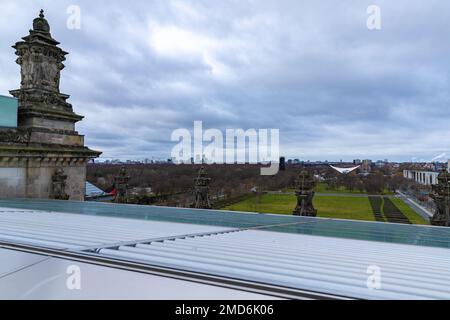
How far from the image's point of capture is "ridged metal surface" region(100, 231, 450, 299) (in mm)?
3777

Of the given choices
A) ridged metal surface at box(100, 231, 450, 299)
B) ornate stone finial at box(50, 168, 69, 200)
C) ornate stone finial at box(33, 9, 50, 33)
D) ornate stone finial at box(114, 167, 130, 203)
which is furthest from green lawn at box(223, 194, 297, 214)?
ridged metal surface at box(100, 231, 450, 299)

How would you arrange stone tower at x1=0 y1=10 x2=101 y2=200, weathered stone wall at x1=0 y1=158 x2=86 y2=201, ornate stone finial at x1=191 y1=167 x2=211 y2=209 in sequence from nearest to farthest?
1. weathered stone wall at x1=0 y1=158 x2=86 y2=201
2. stone tower at x1=0 y1=10 x2=101 y2=200
3. ornate stone finial at x1=191 y1=167 x2=211 y2=209

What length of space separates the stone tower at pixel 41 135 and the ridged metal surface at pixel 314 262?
14202 mm

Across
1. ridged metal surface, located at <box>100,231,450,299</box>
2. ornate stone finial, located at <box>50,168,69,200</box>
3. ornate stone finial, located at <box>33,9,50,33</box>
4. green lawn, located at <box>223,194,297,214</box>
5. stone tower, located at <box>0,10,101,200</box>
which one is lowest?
green lawn, located at <box>223,194,297,214</box>

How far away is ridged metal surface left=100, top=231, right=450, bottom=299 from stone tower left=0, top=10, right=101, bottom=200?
14.2 m

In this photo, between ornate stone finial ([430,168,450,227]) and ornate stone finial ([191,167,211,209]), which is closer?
ornate stone finial ([430,168,450,227])

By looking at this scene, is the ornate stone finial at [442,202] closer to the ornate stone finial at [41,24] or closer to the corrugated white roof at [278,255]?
the corrugated white roof at [278,255]

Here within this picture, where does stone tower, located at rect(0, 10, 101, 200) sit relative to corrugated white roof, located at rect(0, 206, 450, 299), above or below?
above

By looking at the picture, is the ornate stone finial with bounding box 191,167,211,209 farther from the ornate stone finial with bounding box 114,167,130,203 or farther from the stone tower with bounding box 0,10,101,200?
the stone tower with bounding box 0,10,101,200

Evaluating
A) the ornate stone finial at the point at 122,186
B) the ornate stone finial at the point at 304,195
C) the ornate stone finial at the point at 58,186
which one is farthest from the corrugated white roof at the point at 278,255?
the ornate stone finial at the point at 122,186

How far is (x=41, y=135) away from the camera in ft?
61.5

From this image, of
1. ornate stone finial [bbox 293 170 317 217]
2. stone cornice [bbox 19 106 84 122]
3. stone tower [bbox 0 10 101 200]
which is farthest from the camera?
stone cornice [bbox 19 106 84 122]

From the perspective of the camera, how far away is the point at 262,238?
7.29m

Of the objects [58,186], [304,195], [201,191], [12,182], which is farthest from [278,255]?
[58,186]
